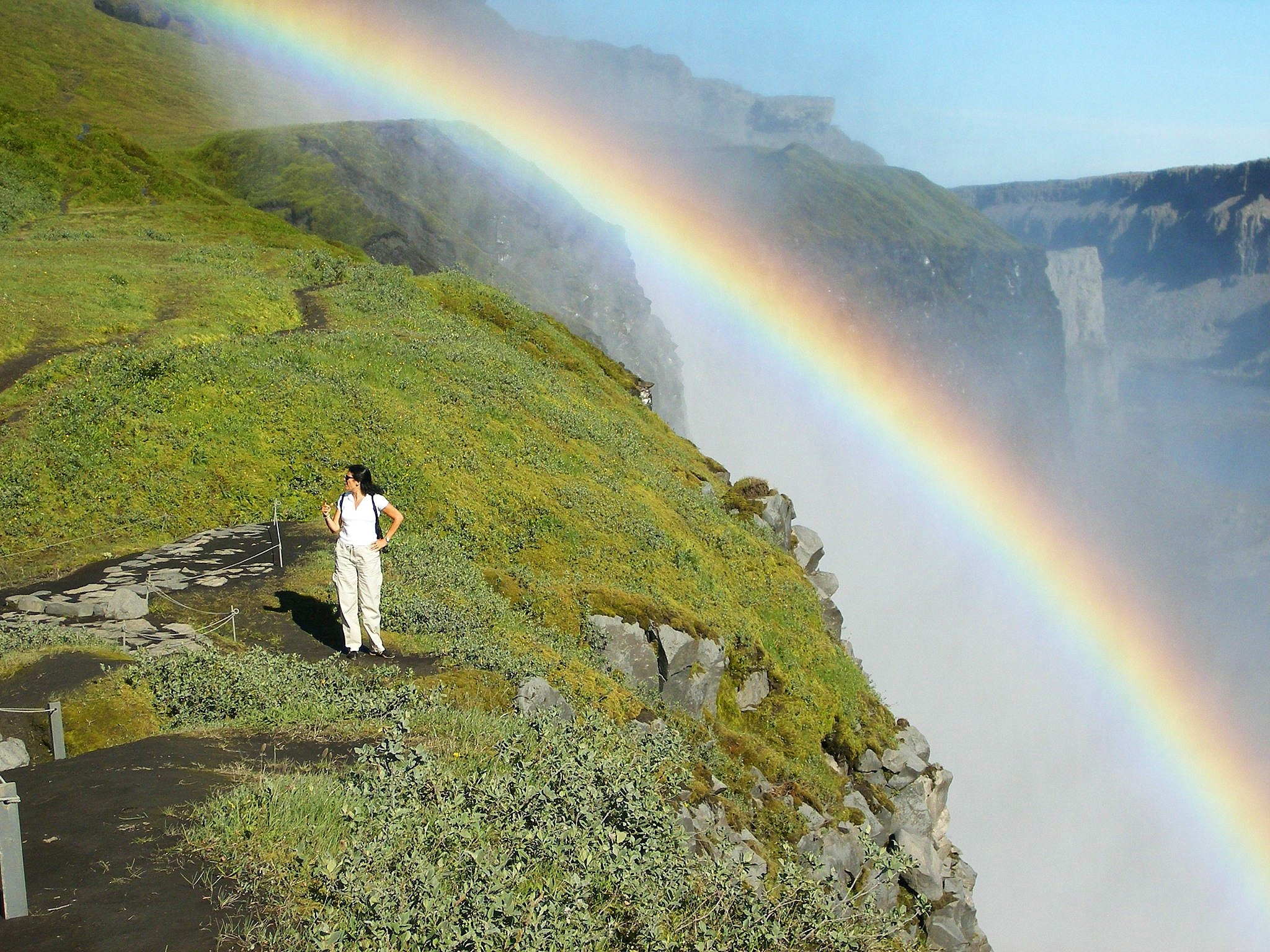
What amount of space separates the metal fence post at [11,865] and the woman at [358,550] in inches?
303

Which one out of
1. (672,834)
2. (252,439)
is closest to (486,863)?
(672,834)

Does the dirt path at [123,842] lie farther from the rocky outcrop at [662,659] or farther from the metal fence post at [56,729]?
the rocky outcrop at [662,659]

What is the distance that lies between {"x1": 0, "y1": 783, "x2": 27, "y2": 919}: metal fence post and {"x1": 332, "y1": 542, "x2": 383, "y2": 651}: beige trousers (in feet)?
25.2

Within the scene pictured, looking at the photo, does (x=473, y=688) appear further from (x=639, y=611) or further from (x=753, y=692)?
(x=753, y=692)

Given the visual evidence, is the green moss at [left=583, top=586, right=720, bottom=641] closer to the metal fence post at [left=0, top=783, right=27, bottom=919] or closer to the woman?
the woman

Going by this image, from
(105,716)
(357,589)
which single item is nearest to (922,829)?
(357,589)

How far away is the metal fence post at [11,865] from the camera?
639 centimetres

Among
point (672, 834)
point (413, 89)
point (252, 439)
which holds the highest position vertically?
point (413, 89)

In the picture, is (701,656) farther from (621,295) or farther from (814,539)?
(621,295)

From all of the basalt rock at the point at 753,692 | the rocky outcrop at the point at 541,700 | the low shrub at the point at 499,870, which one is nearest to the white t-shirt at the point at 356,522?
the rocky outcrop at the point at 541,700

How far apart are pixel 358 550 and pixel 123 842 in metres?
6.88

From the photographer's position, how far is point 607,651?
2139cm

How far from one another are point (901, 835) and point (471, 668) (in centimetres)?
1525

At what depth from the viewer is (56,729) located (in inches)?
398
